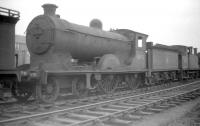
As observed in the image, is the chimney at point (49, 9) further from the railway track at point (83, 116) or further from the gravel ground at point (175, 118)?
the gravel ground at point (175, 118)

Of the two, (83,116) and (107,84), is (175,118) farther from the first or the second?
(107,84)

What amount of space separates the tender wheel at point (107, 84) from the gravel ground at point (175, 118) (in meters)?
4.02

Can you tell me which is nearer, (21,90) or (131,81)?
(21,90)

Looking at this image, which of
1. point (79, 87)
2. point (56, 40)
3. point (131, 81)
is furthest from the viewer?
point (131, 81)

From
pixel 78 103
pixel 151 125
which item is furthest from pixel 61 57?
pixel 151 125

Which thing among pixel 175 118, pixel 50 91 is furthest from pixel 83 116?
pixel 50 91

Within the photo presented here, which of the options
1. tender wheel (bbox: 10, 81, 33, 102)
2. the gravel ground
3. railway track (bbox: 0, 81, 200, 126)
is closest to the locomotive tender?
tender wheel (bbox: 10, 81, 33, 102)

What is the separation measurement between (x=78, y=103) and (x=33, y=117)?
2725mm

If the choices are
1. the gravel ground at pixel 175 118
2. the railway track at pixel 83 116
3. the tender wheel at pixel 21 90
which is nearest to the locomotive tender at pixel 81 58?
the tender wheel at pixel 21 90

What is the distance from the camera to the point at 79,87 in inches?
389

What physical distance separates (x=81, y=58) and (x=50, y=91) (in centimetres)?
262

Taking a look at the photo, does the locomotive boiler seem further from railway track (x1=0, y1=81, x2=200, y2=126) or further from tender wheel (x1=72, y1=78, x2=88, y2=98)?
railway track (x1=0, y1=81, x2=200, y2=126)

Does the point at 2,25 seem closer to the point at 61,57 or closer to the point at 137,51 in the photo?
the point at 61,57

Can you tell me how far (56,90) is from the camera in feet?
28.4
